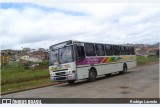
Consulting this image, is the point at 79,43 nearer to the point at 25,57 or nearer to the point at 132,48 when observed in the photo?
the point at 132,48

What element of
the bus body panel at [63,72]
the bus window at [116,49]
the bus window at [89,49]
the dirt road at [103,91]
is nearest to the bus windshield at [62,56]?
the bus body panel at [63,72]

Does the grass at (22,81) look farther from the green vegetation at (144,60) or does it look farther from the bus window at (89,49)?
the green vegetation at (144,60)

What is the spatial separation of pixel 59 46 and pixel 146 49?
76.8 meters

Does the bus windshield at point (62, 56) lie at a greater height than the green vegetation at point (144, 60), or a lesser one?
greater

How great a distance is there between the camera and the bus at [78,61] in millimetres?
15992

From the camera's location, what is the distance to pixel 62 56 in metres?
16.4

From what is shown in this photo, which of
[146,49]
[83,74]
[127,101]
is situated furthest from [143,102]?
[146,49]

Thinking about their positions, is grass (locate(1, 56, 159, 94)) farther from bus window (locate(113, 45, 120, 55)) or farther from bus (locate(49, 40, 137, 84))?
bus window (locate(113, 45, 120, 55))

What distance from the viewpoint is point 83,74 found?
16.7 metres

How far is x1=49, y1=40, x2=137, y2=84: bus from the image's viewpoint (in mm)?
15992

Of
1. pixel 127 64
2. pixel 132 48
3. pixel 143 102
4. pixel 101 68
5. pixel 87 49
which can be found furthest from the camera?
pixel 132 48

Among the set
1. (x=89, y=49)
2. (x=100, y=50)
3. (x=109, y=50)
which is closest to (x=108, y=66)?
(x=109, y=50)

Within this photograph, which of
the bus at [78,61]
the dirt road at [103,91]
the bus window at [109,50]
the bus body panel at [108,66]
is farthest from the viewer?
the bus window at [109,50]

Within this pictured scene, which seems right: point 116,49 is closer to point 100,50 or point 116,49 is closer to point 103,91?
point 100,50
